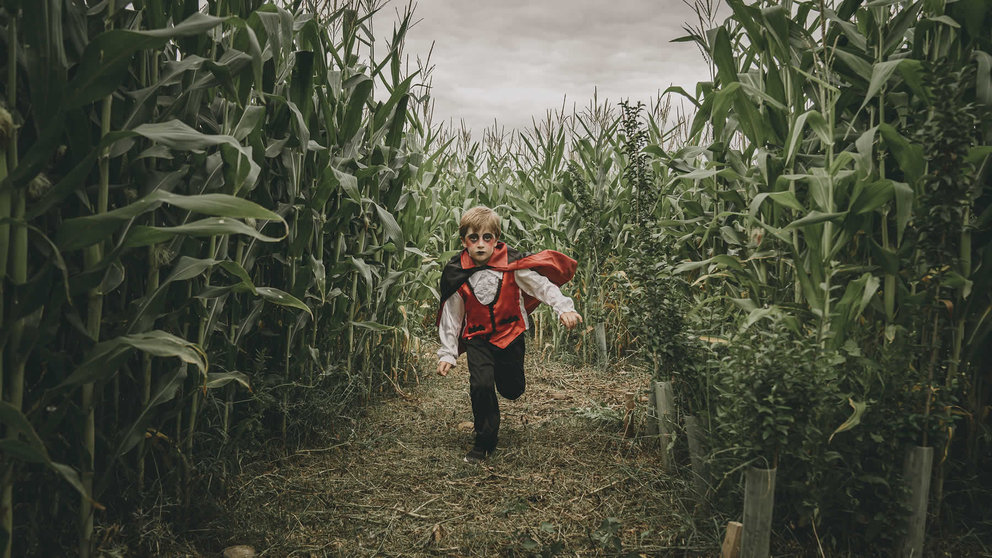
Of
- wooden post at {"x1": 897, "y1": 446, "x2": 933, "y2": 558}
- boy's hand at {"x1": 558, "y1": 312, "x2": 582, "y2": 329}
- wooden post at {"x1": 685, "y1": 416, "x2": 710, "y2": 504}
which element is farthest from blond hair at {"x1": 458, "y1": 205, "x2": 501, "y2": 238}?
wooden post at {"x1": 897, "y1": 446, "x2": 933, "y2": 558}

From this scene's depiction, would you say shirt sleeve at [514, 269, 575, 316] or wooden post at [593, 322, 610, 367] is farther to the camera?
wooden post at [593, 322, 610, 367]

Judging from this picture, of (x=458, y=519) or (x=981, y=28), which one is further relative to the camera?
(x=458, y=519)

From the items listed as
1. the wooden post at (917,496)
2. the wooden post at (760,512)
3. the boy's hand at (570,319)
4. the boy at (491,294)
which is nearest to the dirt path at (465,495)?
the wooden post at (760,512)

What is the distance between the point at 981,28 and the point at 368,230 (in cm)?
279

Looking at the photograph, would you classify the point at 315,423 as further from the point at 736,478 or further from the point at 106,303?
the point at 736,478

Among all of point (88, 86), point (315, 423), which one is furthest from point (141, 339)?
point (315, 423)

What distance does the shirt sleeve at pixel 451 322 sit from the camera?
2.94m

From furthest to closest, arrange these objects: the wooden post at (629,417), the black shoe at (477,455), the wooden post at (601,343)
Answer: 1. the wooden post at (601,343)
2. the wooden post at (629,417)
3. the black shoe at (477,455)

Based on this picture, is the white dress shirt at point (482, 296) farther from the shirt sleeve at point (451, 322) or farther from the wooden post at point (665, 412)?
the wooden post at point (665, 412)

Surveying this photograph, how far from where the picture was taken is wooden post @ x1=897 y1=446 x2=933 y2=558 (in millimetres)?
1563

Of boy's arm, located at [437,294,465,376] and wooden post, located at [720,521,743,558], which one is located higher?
boy's arm, located at [437,294,465,376]

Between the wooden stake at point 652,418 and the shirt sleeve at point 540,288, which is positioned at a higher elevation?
the shirt sleeve at point 540,288

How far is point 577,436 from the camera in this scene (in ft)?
9.69

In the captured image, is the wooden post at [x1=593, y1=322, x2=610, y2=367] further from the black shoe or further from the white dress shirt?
the black shoe
